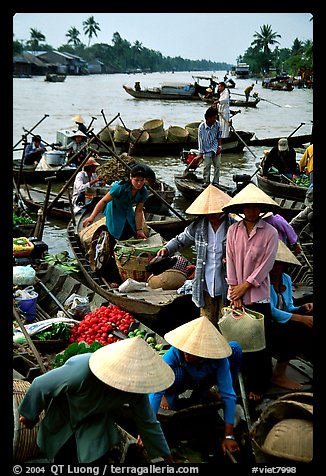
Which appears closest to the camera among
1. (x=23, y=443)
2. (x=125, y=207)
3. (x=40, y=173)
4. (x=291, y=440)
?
(x=291, y=440)

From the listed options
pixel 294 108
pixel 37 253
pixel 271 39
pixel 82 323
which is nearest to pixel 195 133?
pixel 37 253

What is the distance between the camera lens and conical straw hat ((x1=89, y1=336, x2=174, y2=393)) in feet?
8.57

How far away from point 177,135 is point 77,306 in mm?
13097

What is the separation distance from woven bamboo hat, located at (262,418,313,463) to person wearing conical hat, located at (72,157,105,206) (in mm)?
6208

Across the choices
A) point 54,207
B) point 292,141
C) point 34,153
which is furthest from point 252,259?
point 292,141

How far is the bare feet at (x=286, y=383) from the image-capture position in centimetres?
404

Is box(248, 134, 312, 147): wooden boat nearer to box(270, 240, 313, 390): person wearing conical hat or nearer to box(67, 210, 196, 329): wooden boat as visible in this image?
box(67, 210, 196, 329): wooden boat

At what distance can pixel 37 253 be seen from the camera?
21.1 feet

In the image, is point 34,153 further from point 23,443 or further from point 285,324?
point 23,443

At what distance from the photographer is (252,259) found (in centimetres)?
381

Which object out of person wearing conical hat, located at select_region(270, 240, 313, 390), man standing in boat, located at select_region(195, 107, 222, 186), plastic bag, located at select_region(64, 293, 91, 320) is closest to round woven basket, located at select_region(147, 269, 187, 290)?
plastic bag, located at select_region(64, 293, 91, 320)

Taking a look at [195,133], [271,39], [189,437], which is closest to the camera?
[189,437]
